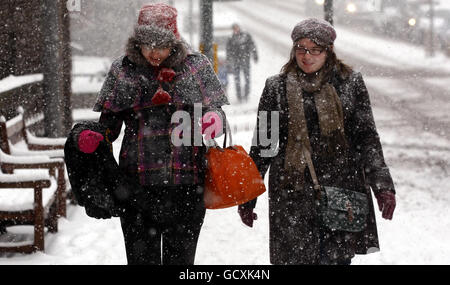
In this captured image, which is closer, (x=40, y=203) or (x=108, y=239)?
(x=40, y=203)

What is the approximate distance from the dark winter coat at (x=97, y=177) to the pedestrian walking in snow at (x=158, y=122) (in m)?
0.06

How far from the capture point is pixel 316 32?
11.6 feet

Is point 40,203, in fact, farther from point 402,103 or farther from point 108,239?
point 402,103

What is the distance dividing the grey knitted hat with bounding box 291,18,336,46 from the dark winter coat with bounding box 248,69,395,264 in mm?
234

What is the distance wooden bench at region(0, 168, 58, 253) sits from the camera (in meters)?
5.56

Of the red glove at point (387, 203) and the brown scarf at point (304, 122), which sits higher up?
the brown scarf at point (304, 122)

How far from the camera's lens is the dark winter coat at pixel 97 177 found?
3283 millimetres

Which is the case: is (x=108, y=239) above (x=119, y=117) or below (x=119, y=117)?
below

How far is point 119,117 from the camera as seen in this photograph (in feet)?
11.1

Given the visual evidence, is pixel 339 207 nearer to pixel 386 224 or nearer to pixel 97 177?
pixel 97 177

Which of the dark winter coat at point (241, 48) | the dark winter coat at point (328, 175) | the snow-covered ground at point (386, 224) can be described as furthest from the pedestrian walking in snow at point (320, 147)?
the dark winter coat at point (241, 48)

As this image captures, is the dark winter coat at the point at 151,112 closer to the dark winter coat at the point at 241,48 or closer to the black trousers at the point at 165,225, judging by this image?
the black trousers at the point at 165,225
